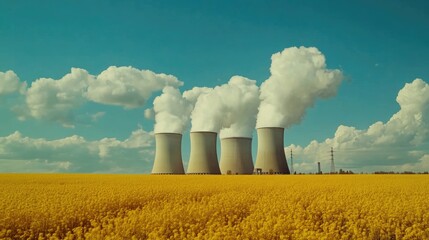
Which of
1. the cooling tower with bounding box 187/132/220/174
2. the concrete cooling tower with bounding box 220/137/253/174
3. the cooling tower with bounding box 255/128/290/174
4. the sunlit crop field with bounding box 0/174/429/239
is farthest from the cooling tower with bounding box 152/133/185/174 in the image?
the sunlit crop field with bounding box 0/174/429/239

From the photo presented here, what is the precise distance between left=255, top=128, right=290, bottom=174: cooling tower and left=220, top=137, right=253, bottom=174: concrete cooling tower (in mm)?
1568

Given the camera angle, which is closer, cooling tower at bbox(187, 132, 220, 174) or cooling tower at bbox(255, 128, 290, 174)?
cooling tower at bbox(187, 132, 220, 174)

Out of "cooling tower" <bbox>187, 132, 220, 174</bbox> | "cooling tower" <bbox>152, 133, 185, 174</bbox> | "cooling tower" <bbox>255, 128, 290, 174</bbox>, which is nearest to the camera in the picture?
"cooling tower" <bbox>152, 133, 185, 174</bbox>

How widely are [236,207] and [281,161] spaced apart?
24020 mm

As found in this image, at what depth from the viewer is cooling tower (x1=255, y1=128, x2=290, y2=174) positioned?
3184 centimetres

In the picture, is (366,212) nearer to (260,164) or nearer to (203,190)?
(203,190)

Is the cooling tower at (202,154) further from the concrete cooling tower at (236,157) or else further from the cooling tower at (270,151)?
the cooling tower at (270,151)

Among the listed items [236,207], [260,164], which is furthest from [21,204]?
[260,164]

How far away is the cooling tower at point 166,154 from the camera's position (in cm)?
3070

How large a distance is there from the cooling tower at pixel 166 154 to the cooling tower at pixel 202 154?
4.53ft

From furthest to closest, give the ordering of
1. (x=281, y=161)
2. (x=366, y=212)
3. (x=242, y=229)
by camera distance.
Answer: (x=281, y=161), (x=366, y=212), (x=242, y=229)

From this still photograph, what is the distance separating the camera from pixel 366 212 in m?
8.01

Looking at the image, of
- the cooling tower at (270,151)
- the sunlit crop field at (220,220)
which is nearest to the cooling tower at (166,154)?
the cooling tower at (270,151)

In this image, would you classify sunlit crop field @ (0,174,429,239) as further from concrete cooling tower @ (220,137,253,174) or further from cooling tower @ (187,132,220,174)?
concrete cooling tower @ (220,137,253,174)
